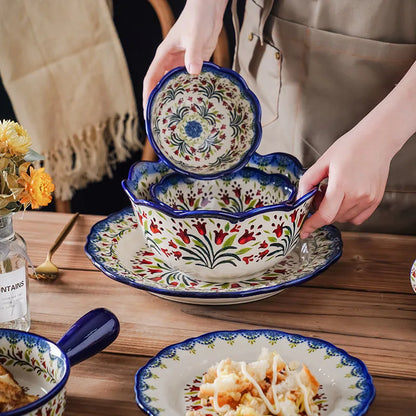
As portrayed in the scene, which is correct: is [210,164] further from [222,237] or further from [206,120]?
[222,237]

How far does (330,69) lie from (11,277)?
2.26ft

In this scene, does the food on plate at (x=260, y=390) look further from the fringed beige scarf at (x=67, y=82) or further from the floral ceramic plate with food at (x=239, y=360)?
the fringed beige scarf at (x=67, y=82)

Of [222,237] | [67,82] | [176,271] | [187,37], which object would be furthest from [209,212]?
[67,82]

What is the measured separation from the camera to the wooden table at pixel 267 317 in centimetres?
74

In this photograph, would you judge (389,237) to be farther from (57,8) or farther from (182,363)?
(57,8)

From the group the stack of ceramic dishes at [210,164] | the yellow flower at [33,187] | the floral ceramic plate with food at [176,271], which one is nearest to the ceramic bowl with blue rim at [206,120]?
the stack of ceramic dishes at [210,164]

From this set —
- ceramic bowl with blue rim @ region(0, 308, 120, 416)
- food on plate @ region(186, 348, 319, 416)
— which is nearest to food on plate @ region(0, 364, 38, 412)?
ceramic bowl with blue rim @ region(0, 308, 120, 416)

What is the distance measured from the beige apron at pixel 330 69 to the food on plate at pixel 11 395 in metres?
0.78

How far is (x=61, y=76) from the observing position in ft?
6.10

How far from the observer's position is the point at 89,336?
2.54 ft

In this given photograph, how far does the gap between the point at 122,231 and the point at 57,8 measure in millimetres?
984

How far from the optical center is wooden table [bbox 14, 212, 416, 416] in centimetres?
74

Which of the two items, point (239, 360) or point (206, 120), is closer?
point (239, 360)

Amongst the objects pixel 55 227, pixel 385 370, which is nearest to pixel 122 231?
pixel 55 227
